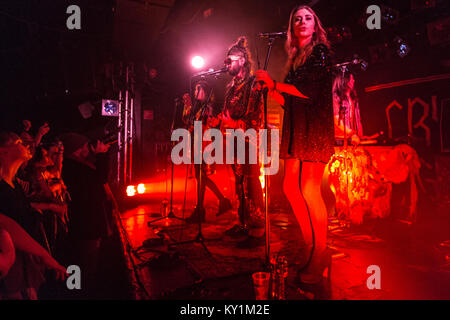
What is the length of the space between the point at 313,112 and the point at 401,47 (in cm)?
365

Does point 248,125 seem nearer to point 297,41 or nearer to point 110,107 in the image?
point 297,41

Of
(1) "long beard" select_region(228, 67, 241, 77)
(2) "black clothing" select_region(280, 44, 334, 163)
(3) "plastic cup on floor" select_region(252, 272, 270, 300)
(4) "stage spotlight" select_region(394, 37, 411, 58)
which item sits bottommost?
(3) "plastic cup on floor" select_region(252, 272, 270, 300)

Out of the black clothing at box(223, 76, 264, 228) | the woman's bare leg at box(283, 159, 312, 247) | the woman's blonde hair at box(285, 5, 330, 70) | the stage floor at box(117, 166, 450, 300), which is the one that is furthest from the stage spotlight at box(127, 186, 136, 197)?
the woman's blonde hair at box(285, 5, 330, 70)

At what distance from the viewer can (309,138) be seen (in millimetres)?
1828

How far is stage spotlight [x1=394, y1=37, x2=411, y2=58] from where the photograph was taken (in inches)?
167

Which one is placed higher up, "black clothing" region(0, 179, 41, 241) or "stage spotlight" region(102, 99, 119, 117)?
"stage spotlight" region(102, 99, 119, 117)

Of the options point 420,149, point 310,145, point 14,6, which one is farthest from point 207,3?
point 310,145

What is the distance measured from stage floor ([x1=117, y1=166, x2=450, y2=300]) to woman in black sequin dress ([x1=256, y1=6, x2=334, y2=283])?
202 mm

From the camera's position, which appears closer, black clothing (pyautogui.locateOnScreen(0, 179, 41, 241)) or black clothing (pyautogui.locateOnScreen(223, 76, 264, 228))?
black clothing (pyautogui.locateOnScreen(0, 179, 41, 241))

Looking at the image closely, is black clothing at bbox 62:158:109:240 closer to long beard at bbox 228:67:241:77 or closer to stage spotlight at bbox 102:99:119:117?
A: long beard at bbox 228:67:241:77

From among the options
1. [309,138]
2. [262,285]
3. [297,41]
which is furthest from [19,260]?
[297,41]

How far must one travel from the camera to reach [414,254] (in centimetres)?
257

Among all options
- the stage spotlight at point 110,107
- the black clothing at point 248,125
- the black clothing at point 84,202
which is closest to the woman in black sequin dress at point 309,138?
the black clothing at point 248,125

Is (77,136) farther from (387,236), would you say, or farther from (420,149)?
(420,149)
